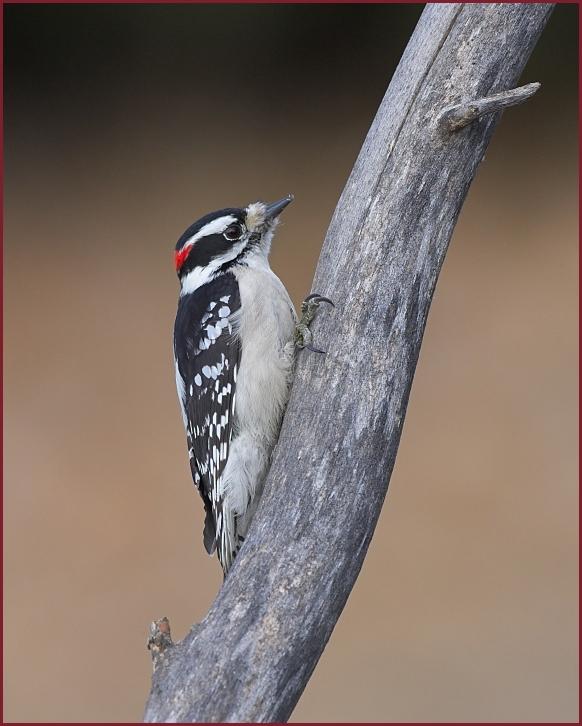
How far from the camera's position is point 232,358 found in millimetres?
2480

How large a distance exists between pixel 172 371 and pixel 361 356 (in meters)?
2.57

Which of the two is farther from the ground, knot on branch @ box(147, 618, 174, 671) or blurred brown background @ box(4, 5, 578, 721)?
blurred brown background @ box(4, 5, 578, 721)

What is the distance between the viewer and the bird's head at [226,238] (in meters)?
2.57

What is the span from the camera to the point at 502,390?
447 centimetres

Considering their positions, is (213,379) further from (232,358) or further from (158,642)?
(158,642)

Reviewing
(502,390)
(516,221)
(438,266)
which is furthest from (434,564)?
(438,266)

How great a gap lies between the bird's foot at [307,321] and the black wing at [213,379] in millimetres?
279

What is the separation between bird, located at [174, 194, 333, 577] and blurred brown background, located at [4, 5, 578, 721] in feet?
5.85

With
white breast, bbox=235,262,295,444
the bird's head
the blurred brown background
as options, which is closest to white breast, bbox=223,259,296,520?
white breast, bbox=235,262,295,444

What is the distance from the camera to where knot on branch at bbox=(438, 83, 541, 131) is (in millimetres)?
1892

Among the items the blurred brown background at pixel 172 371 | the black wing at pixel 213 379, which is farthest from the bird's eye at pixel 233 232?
the blurred brown background at pixel 172 371

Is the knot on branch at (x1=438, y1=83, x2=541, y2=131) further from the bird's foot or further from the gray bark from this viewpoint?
the bird's foot

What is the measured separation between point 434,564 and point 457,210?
2568mm

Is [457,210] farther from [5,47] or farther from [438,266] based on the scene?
[5,47]
